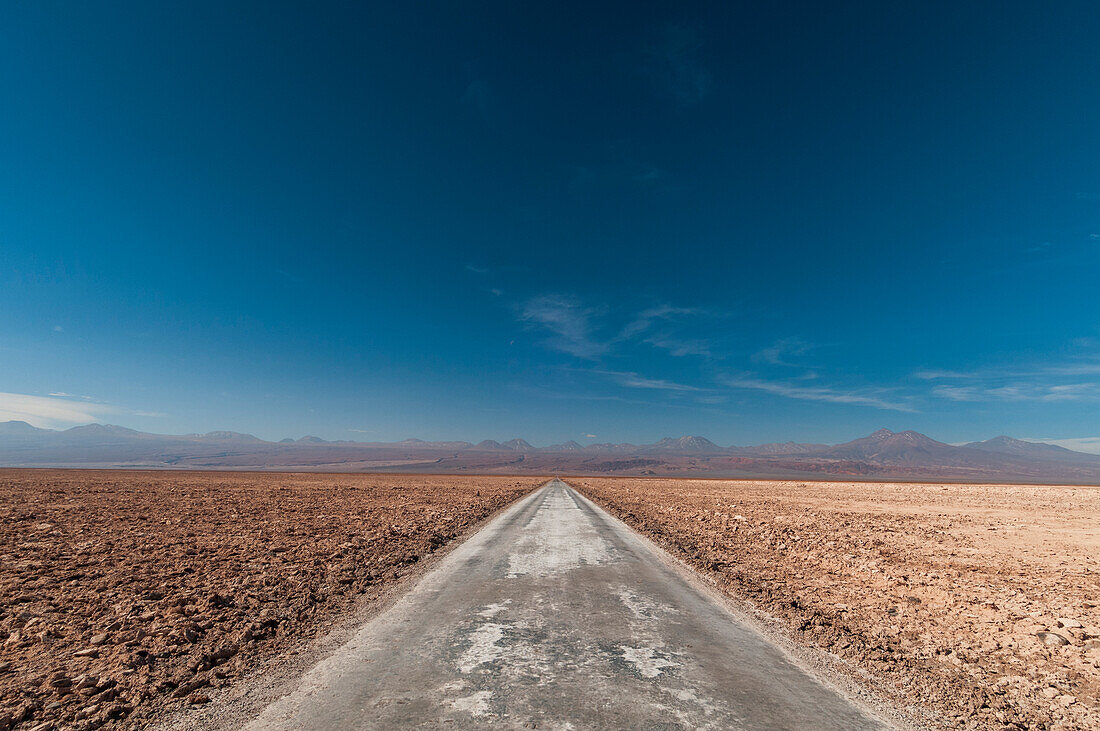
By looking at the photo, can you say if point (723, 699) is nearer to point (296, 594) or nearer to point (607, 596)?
point (607, 596)

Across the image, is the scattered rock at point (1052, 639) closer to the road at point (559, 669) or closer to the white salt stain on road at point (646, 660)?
the road at point (559, 669)

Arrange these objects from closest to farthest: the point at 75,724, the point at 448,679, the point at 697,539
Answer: the point at 75,724, the point at 448,679, the point at 697,539

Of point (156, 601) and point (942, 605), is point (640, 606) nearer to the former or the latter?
point (942, 605)

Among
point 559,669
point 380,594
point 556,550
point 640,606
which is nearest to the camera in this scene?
point 559,669

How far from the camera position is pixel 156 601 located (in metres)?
7.50

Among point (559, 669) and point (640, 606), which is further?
point (640, 606)

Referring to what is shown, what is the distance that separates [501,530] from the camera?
17.2 meters

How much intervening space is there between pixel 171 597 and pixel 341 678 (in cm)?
520

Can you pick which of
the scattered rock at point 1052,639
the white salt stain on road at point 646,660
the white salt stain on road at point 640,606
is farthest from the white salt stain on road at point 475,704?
the scattered rock at point 1052,639

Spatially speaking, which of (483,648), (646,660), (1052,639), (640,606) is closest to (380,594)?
(483,648)

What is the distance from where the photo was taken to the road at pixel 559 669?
3.95 metres

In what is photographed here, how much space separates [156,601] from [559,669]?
7102 millimetres

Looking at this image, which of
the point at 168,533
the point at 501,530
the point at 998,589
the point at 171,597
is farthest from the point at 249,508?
the point at 998,589

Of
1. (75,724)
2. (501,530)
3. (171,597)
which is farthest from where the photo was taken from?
(501,530)
